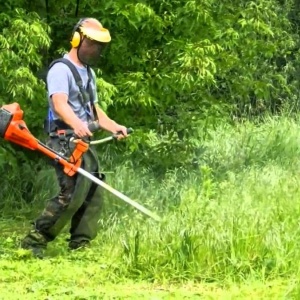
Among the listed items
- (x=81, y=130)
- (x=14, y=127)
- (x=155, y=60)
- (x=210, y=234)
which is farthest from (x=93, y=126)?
(x=155, y=60)

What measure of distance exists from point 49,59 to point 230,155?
2.69 metres

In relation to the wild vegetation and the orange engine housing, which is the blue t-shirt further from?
the wild vegetation

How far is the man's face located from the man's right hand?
58cm

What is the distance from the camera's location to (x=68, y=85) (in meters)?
6.70

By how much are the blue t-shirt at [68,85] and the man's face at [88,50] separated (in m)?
0.10

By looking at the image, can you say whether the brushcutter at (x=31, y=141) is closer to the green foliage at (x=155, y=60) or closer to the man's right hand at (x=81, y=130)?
the man's right hand at (x=81, y=130)

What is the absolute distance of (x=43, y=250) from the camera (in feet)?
22.5

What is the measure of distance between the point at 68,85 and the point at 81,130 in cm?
40

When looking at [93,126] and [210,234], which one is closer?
[210,234]

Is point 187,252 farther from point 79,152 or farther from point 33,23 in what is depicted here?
point 33,23

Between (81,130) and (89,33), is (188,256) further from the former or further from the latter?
(89,33)

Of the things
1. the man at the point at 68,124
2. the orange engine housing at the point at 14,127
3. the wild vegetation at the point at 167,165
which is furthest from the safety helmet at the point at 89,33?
the orange engine housing at the point at 14,127

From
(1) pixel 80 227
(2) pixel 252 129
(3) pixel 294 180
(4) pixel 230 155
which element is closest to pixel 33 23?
(1) pixel 80 227

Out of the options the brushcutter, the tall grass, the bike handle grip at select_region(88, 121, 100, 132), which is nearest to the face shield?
the bike handle grip at select_region(88, 121, 100, 132)
